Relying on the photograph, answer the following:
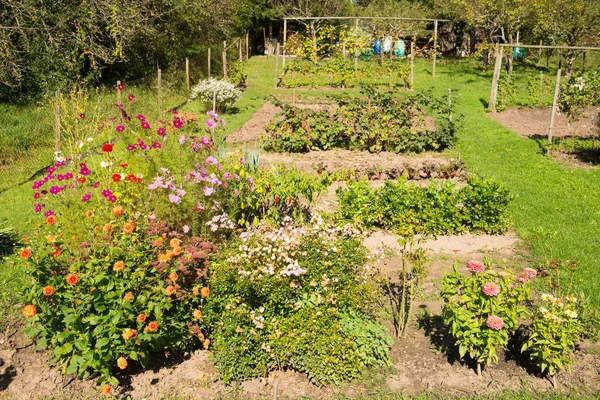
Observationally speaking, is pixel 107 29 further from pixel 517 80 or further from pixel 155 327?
pixel 517 80

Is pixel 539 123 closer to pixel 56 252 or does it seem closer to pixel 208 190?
pixel 208 190

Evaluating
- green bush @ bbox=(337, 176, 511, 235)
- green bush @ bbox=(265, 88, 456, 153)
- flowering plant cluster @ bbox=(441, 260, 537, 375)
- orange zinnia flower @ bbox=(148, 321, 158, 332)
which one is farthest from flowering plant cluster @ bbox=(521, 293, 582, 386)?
green bush @ bbox=(265, 88, 456, 153)

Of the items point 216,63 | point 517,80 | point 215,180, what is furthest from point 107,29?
point 517,80

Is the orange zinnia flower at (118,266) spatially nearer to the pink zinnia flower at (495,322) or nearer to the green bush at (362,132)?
the pink zinnia flower at (495,322)

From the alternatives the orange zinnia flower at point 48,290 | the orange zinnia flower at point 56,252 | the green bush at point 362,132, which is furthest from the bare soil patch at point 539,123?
the orange zinnia flower at point 48,290

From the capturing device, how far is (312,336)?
154 inches

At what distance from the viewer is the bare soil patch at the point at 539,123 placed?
40.0 feet

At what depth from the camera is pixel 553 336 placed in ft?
12.6

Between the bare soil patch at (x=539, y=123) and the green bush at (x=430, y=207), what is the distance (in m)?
5.63

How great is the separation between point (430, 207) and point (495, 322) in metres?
3.03

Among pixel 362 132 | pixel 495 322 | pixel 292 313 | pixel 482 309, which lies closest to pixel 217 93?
pixel 362 132

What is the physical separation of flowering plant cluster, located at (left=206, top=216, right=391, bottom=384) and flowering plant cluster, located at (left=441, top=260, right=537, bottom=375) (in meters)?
0.58

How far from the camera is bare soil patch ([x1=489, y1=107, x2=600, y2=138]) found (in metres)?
12.2

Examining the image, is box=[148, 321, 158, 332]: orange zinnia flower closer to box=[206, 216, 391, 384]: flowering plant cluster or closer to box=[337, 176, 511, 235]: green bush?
box=[206, 216, 391, 384]: flowering plant cluster
